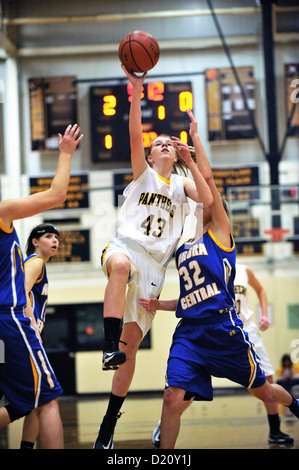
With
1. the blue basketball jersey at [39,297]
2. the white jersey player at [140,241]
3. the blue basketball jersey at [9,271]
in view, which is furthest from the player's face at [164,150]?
the blue basketball jersey at [9,271]

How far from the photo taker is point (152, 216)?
3.91 meters

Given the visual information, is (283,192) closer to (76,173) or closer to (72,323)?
(76,173)

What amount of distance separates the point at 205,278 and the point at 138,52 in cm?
150

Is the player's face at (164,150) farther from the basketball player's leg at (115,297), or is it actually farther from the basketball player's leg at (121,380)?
the basketball player's leg at (121,380)

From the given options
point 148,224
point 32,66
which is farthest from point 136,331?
point 32,66

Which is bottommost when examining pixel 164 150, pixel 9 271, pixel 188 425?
pixel 188 425

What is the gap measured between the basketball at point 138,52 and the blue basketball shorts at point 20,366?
1.75 meters

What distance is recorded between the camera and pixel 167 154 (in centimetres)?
401

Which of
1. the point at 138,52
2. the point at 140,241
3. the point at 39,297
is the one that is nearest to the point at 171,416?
the point at 140,241

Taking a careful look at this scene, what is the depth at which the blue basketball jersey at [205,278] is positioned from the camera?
11.5ft

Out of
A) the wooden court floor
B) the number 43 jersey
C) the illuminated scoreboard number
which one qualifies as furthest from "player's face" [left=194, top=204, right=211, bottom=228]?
the illuminated scoreboard number

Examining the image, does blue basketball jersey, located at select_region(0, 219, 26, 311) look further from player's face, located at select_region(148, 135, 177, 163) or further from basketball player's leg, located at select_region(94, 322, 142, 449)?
player's face, located at select_region(148, 135, 177, 163)

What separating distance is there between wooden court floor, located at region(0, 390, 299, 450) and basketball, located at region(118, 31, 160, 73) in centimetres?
259

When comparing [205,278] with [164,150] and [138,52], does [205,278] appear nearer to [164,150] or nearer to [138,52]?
[164,150]
